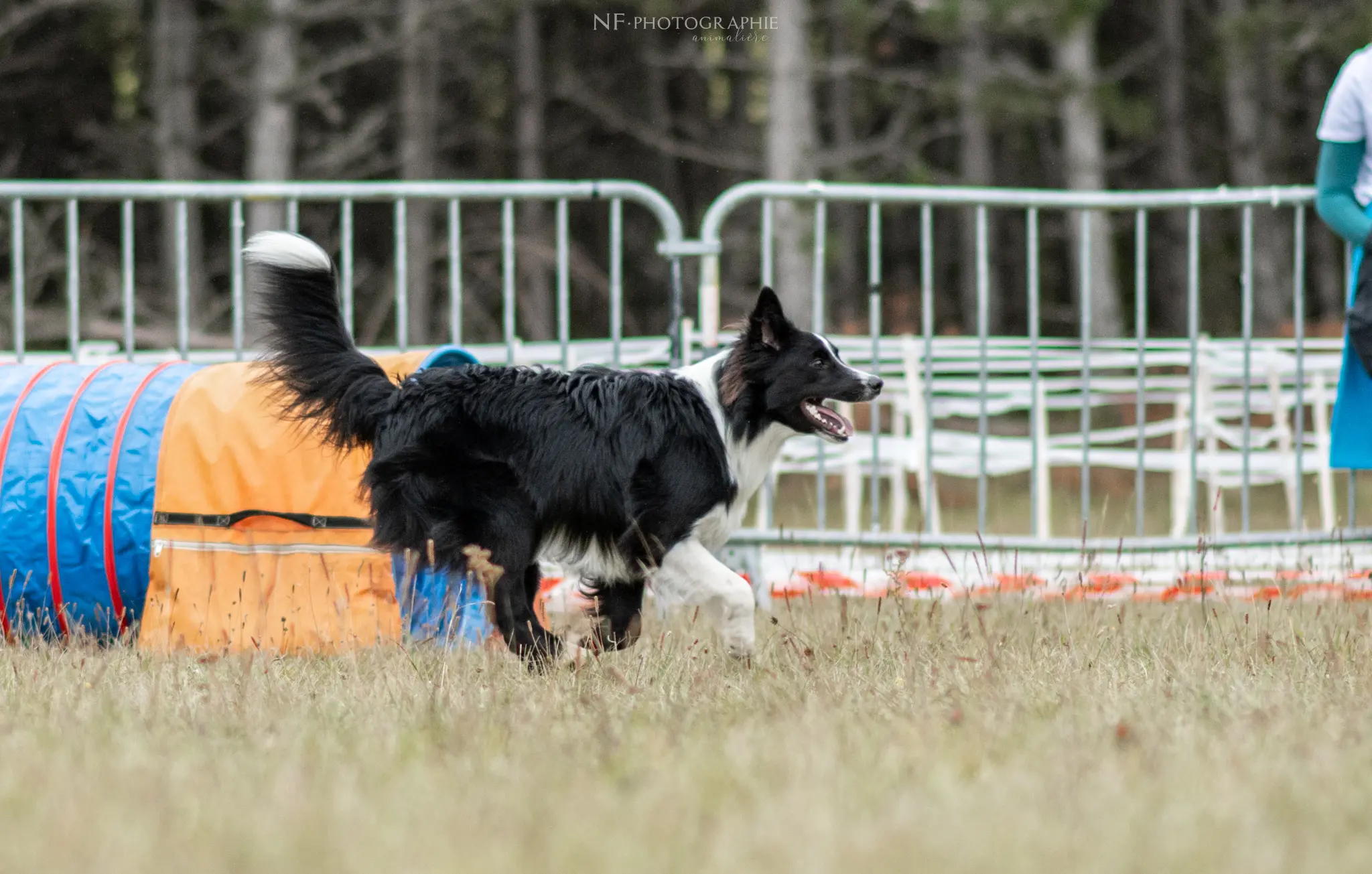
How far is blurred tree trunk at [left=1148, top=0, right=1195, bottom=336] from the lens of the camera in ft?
64.3

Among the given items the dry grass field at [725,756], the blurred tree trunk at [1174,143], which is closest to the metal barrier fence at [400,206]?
the dry grass field at [725,756]

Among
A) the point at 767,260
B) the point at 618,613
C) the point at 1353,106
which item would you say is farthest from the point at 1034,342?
the point at 618,613

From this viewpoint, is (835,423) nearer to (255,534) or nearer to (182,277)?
(255,534)

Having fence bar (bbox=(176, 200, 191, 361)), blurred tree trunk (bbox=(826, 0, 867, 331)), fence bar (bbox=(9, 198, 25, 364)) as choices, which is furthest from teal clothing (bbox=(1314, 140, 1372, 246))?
blurred tree trunk (bbox=(826, 0, 867, 331))

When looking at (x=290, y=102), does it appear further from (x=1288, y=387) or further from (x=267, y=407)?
(x=267, y=407)

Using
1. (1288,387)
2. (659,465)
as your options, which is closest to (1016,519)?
(1288,387)

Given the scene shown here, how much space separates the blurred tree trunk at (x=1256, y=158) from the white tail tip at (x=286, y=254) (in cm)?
1390

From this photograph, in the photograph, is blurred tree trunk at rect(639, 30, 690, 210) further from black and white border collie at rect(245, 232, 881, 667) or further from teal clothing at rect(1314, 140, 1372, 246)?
black and white border collie at rect(245, 232, 881, 667)

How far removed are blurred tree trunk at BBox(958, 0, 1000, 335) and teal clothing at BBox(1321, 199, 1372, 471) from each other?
9068mm

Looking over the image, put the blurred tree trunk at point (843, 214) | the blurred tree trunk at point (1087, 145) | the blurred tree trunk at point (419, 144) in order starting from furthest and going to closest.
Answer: the blurred tree trunk at point (843, 214) < the blurred tree trunk at point (419, 144) < the blurred tree trunk at point (1087, 145)

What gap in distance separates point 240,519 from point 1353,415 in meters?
3.65

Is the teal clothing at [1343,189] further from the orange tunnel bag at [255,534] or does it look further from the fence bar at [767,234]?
the orange tunnel bag at [255,534]

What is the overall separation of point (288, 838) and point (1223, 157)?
20610 millimetres

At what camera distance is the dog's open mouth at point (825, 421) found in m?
4.81
